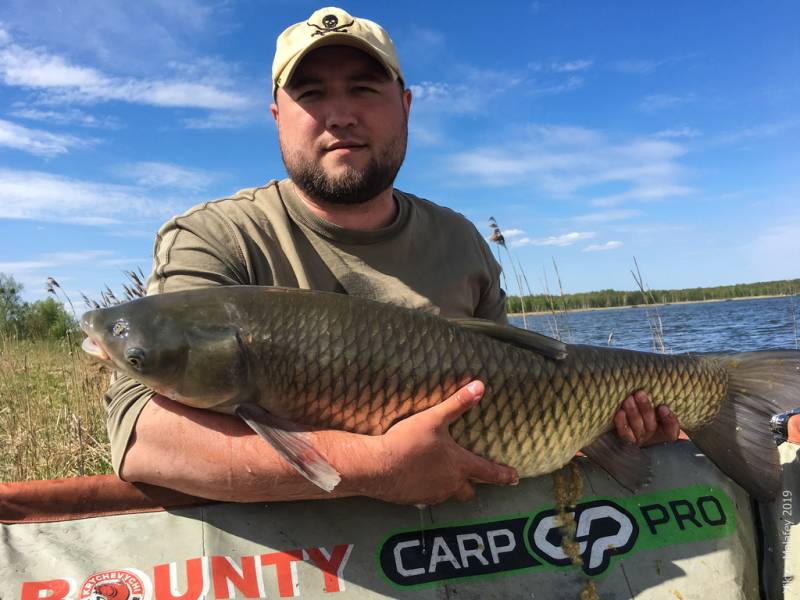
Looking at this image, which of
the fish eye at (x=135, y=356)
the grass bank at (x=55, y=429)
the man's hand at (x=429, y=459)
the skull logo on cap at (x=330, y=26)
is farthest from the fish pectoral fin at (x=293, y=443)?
the grass bank at (x=55, y=429)

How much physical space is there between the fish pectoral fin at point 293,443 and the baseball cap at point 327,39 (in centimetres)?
140

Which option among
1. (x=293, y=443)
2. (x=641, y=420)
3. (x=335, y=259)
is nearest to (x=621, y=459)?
(x=641, y=420)

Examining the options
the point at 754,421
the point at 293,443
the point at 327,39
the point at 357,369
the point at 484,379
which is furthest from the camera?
the point at 327,39

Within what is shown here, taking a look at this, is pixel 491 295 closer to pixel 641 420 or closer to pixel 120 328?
pixel 641 420

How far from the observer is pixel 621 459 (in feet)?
6.69

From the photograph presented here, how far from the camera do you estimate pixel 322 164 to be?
2.42 m

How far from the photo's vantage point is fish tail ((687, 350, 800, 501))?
6.68 feet

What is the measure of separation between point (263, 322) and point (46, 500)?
852 mm

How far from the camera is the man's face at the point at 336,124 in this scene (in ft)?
7.89

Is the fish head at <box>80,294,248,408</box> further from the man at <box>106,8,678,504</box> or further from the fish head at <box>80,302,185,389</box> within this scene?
the man at <box>106,8,678,504</box>

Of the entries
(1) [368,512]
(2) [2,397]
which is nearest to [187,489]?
(1) [368,512]

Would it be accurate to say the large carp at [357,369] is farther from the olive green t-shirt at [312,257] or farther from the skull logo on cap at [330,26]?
the skull logo on cap at [330,26]

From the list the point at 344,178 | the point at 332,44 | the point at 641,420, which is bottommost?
the point at 641,420

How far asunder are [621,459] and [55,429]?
356 centimetres
